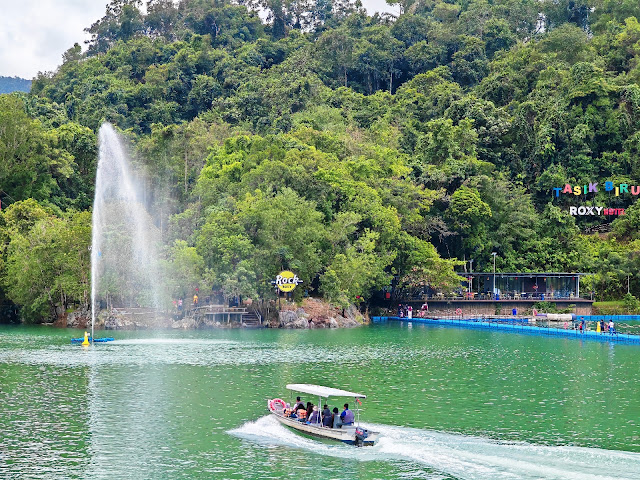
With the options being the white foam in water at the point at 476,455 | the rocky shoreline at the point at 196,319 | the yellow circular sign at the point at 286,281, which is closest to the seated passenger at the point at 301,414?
the white foam in water at the point at 476,455

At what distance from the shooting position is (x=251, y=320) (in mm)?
79438

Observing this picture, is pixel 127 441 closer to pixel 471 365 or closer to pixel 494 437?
pixel 494 437

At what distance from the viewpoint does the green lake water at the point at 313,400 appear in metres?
27.2

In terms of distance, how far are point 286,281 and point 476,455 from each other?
49818 mm

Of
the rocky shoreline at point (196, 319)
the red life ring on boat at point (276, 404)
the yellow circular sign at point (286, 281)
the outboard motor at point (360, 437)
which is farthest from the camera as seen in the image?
the yellow circular sign at point (286, 281)

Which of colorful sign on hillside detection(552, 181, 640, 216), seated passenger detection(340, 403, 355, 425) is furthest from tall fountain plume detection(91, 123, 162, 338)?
colorful sign on hillside detection(552, 181, 640, 216)

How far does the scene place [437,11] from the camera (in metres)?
167

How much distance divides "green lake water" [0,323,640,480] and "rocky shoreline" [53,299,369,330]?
39.3ft

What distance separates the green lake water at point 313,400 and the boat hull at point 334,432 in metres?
0.38

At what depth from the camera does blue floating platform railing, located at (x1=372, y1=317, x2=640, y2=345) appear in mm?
67562

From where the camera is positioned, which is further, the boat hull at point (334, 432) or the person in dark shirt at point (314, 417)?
the person in dark shirt at point (314, 417)

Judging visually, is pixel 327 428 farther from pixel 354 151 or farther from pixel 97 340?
pixel 354 151

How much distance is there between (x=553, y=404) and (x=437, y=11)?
460 ft

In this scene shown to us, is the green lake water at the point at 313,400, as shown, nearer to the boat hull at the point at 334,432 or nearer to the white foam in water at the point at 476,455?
the white foam in water at the point at 476,455
